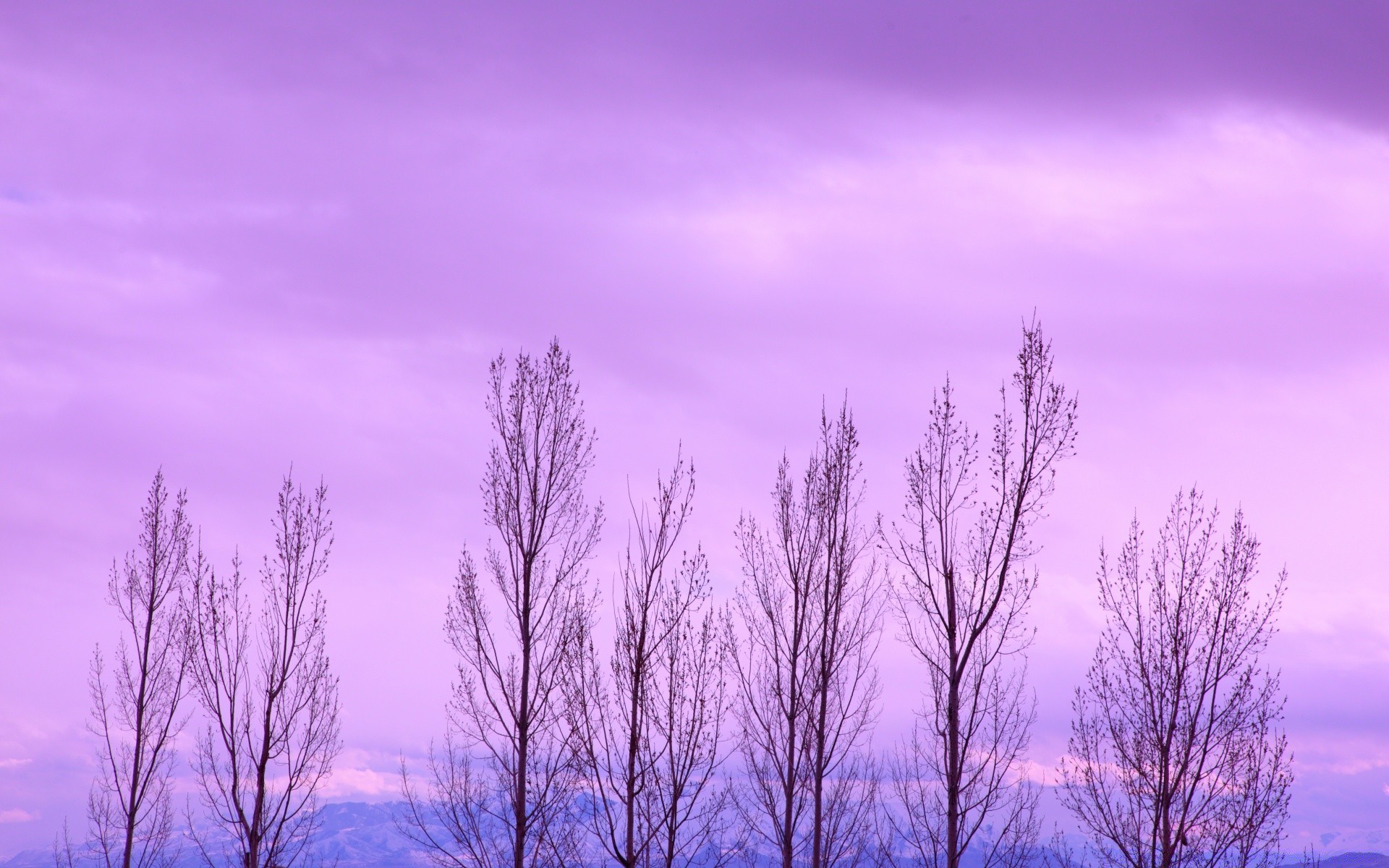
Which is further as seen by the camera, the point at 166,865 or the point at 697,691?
the point at 166,865

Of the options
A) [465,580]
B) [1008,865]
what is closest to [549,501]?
[465,580]

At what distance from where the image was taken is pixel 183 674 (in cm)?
2827

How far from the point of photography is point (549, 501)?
20.5m

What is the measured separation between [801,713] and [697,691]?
6197mm

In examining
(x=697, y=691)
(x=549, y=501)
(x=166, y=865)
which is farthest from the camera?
(x=166, y=865)

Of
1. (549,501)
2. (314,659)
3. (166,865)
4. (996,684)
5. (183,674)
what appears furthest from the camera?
(166,865)

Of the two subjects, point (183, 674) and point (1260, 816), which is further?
point (183, 674)


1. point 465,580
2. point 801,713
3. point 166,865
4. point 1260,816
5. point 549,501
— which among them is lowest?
point 166,865

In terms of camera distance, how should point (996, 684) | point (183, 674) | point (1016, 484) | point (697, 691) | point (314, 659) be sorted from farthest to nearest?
point (183, 674)
point (314, 659)
point (996, 684)
point (1016, 484)
point (697, 691)

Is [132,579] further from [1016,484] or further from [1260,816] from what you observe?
[1260,816]

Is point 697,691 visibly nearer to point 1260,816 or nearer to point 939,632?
point 939,632

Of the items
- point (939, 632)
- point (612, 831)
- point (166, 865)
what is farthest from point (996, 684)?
point (166, 865)

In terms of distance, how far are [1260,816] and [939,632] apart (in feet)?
25.5

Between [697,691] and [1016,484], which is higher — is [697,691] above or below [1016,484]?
below
